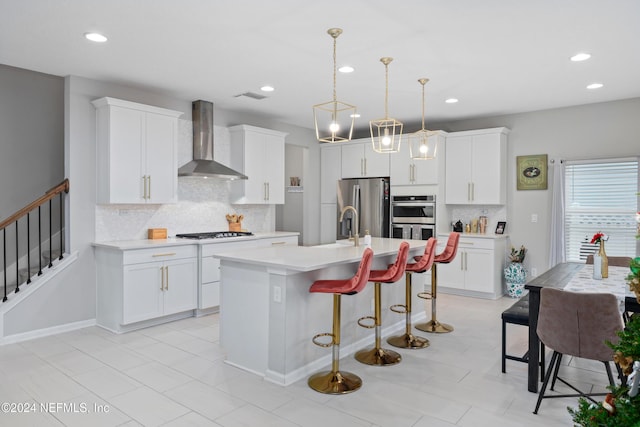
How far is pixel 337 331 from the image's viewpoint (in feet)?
10.0

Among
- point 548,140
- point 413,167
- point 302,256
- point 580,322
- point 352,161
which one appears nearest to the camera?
point 580,322

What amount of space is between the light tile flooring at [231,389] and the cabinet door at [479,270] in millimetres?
1848

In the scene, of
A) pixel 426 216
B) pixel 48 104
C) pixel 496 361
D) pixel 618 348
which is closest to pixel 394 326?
pixel 496 361

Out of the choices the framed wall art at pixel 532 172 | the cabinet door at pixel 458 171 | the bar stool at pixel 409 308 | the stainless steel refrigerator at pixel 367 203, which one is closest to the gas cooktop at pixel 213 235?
the stainless steel refrigerator at pixel 367 203

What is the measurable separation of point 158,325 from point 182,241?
94cm

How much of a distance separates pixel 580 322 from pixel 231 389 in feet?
7.47

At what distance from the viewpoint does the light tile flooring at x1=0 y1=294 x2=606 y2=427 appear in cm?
258

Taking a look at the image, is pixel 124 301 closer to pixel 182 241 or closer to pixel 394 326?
pixel 182 241

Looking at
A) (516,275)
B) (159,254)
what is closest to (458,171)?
(516,275)

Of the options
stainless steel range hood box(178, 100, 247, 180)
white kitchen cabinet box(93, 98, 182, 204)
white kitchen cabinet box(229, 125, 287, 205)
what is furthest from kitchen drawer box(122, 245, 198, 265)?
white kitchen cabinet box(229, 125, 287, 205)

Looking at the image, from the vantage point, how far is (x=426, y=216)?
639 cm

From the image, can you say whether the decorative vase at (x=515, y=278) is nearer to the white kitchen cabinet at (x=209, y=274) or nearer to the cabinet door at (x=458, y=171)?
the cabinet door at (x=458, y=171)

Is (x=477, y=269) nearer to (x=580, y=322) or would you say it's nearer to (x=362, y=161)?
(x=362, y=161)

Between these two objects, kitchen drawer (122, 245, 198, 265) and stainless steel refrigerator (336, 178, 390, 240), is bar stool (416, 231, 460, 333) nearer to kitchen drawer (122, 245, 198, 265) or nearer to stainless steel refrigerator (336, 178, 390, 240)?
stainless steel refrigerator (336, 178, 390, 240)
